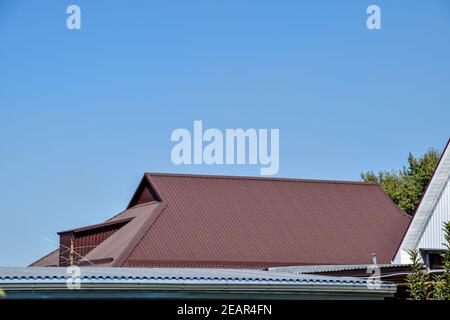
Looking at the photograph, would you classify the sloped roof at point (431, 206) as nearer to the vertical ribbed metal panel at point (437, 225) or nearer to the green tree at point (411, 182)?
the vertical ribbed metal panel at point (437, 225)

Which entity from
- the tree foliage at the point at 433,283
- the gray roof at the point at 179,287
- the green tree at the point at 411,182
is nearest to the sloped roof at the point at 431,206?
the tree foliage at the point at 433,283

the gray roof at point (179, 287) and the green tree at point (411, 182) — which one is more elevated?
the green tree at point (411, 182)

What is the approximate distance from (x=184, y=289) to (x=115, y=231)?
33473 mm

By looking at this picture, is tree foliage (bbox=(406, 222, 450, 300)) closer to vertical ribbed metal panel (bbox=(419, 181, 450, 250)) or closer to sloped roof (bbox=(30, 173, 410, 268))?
vertical ribbed metal panel (bbox=(419, 181, 450, 250))

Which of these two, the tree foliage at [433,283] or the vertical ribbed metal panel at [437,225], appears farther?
the vertical ribbed metal panel at [437,225]

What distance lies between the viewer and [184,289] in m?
14.9

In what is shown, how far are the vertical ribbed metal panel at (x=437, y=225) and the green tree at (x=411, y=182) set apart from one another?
41489 millimetres

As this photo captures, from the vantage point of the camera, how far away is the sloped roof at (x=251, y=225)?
43.8 metres

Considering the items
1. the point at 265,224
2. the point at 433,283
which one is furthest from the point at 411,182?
the point at 433,283

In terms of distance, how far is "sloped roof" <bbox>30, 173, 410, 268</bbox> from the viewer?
4384 centimetres

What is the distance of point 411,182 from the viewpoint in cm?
7512

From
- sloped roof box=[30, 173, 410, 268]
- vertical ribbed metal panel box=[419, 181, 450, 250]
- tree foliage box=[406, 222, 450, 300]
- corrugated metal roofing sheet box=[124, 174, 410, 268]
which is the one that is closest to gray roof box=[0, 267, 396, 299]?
tree foliage box=[406, 222, 450, 300]
